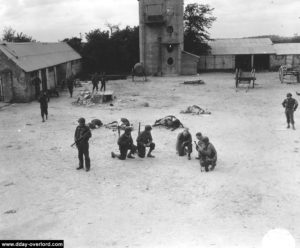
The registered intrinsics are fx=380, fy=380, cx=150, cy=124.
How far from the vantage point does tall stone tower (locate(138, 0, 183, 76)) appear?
142ft

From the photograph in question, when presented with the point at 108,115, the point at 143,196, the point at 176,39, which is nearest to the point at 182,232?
the point at 143,196

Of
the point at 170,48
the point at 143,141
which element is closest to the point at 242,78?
the point at 170,48

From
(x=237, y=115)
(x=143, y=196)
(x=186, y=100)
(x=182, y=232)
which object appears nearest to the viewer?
(x=182, y=232)

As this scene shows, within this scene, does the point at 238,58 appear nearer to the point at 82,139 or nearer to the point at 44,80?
the point at 44,80

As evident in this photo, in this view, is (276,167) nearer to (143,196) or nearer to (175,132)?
(143,196)

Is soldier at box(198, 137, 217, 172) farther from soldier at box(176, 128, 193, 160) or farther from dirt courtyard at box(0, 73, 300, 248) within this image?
soldier at box(176, 128, 193, 160)

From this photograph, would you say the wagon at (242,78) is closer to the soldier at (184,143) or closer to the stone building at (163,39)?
the stone building at (163,39)

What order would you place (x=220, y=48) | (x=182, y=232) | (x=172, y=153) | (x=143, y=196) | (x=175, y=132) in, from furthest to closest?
(x=220, y=48) → (x=175, y=132) → (x=172, y=153) → (x=143, y=196) → (x=182, y=232)

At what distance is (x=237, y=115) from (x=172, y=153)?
806 centimetres

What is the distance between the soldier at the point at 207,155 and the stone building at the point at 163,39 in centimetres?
3264

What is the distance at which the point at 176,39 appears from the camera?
43.9 meters

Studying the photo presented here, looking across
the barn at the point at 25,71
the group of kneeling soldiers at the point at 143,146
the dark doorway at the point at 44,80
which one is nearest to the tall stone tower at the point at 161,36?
the barn at the point at 25,71

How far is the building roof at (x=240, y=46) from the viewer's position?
49.2 metres

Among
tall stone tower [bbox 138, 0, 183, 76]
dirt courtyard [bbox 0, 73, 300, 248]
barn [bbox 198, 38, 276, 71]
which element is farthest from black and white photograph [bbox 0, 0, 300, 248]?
barn [bbox 198, 38, 276, 71]
